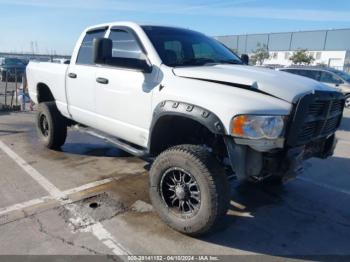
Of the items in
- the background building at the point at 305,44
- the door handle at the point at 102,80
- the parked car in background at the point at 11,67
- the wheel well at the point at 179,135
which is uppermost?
the background building at the point at 305,44

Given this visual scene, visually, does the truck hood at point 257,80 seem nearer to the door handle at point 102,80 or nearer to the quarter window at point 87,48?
the door handle at point 102,80

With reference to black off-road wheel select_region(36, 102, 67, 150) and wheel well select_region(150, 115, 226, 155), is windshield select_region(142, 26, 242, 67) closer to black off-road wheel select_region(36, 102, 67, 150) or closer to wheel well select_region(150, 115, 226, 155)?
wheel well select_region(150, 115, 226, 155)

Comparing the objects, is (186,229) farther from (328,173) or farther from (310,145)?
(328,173)

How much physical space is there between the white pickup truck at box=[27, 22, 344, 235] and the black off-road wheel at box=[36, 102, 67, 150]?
116 cm

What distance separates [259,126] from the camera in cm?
289

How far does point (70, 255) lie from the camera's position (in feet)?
9.73

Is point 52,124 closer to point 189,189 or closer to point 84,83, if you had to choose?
point 84,83

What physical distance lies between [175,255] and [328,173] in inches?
134

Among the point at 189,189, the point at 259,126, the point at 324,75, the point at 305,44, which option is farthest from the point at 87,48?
the point at 305,44

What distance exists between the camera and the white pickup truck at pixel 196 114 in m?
2.96

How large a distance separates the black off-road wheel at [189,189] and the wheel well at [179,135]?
0.30m

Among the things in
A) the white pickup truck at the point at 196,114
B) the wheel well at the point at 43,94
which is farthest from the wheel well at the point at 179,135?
the wheel well at the point at 43,94

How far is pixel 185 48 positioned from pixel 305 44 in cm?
6835

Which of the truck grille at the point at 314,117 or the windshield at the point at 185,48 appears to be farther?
the windshield at the point at 185,48
